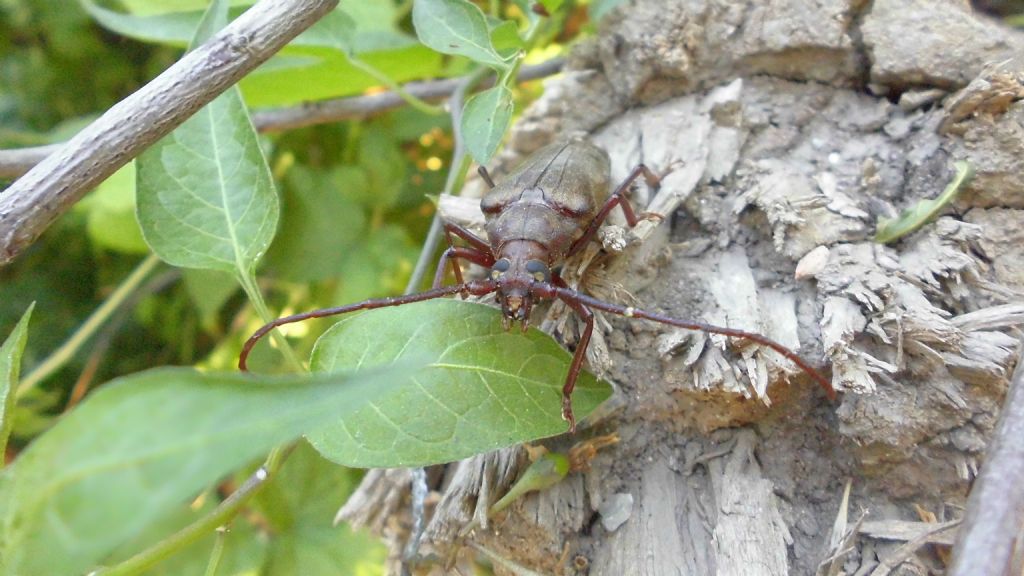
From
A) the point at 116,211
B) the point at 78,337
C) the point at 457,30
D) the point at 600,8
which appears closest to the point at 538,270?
the point at 457,30

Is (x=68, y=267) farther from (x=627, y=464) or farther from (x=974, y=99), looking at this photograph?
(x=974, y=99)

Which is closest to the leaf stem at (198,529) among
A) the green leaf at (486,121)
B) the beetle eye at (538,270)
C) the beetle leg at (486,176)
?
the beetle eye at (538,270)

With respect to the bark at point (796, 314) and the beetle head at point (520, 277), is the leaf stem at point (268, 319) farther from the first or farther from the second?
the beetle head at point (520, 277)

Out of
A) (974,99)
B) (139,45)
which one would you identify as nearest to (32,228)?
(974,99)

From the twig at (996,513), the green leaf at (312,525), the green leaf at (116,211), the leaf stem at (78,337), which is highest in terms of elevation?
the twig at (996,513)

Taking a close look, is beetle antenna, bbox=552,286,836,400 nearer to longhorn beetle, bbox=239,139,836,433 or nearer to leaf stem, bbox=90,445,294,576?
longhorn beetle, bbox=239,139,836,433

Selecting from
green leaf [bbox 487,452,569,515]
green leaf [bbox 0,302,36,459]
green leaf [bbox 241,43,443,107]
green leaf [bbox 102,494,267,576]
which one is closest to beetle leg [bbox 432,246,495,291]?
green leaf [bbox 487,452,569,515]
